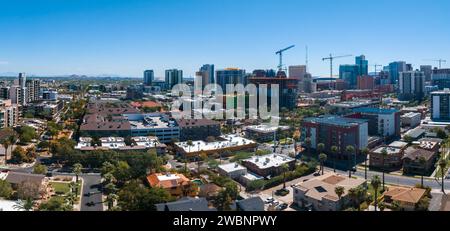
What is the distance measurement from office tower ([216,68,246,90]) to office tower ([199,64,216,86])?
14.5ft

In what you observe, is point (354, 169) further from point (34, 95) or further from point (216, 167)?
point (34, 95)

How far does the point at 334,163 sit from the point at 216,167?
326 cm

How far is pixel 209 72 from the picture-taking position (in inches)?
1499

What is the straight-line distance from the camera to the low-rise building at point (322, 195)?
7016 mm

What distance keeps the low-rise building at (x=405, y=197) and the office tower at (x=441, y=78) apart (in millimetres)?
27893

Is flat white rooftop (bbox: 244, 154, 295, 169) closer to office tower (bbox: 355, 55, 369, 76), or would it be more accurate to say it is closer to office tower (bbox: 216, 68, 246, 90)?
office tower (bbox: 216, 68, 246, 90)

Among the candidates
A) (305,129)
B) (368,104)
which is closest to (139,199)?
(305,129)

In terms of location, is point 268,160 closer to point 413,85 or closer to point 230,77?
point 230,77

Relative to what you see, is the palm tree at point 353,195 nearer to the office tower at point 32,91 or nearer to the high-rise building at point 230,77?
the office tower at point 32,91

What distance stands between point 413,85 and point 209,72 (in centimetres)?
1829

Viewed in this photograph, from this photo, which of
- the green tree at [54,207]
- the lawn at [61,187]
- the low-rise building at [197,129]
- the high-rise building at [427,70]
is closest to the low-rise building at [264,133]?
the low-rise building at [197,129]

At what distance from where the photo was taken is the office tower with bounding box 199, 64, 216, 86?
36.2 m

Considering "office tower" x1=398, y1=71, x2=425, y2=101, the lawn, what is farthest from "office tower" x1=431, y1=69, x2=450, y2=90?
the lawn

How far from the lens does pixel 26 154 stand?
11016 millimetres
